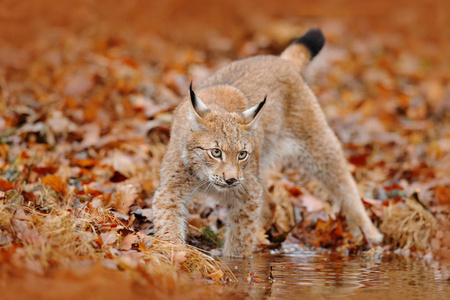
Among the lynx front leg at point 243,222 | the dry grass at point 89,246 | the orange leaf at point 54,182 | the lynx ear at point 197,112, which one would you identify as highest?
the lynx ear at point 197,112

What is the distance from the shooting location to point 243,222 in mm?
5684

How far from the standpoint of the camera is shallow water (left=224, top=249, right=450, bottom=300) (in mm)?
4195

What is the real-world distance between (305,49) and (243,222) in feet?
9.00

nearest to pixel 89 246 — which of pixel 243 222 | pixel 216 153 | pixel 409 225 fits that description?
pixel 216 153

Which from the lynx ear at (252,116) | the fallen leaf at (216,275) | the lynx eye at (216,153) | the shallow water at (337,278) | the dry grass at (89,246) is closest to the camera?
the dry grass at (89,246)

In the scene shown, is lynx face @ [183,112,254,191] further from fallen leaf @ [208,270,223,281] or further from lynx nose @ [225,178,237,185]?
fallen leaf @ [208,270,223,281]

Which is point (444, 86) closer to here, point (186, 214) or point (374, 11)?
point (374, 11)

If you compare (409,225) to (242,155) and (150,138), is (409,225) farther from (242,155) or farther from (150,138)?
(150,138)

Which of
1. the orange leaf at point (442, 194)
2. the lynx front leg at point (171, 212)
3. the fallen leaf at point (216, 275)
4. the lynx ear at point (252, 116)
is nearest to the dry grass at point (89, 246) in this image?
the fallen leaf at point (216, 275)

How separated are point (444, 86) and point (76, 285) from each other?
1233cm

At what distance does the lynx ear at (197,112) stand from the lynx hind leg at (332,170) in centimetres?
218

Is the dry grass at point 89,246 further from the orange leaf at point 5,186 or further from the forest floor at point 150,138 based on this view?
the orange leaf at point 5,186

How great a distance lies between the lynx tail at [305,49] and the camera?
7402 mm

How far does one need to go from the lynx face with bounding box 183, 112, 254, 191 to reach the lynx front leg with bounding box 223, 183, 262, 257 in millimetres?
464
